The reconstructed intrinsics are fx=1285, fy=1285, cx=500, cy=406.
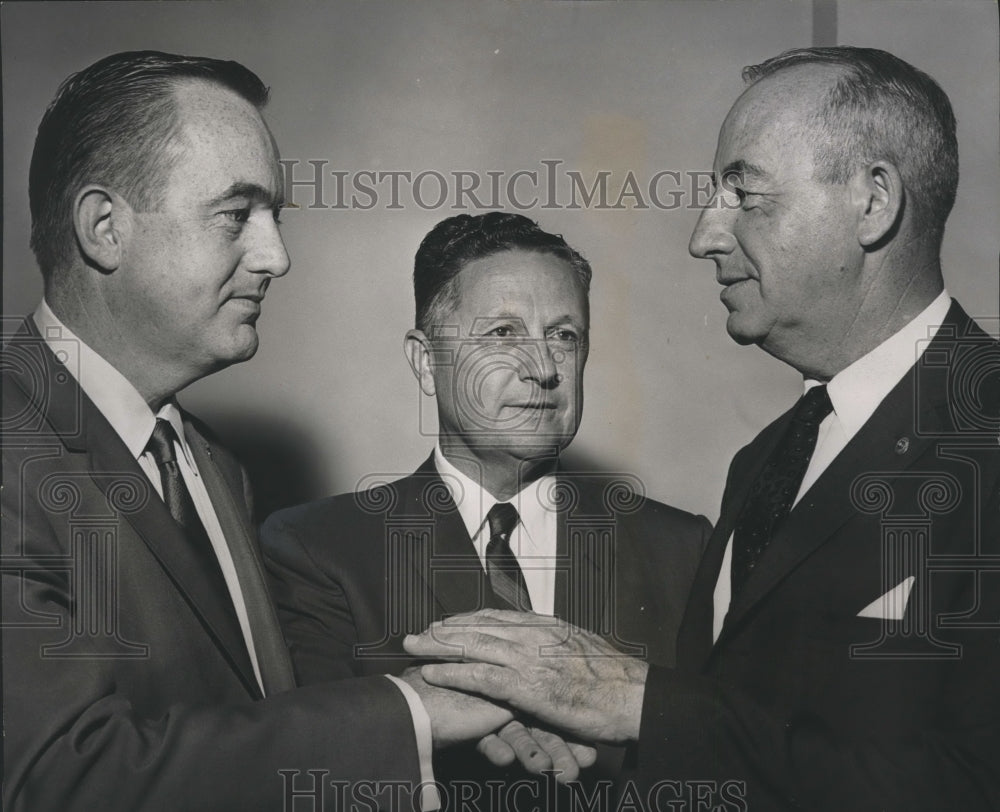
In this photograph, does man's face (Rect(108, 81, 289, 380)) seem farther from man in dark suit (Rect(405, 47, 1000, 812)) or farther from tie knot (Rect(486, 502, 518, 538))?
man in dark suit (Rect(405, 47, 1000, 812))

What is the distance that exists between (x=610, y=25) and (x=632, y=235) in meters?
0.52

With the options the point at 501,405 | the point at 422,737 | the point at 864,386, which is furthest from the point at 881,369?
the point at 422,737

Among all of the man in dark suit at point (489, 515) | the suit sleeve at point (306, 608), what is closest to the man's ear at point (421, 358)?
the man in dark suit at point (489, 515)

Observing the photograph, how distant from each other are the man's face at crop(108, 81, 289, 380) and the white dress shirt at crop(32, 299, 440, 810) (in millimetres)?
95

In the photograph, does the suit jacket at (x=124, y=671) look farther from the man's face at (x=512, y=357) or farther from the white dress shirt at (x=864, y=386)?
the white dress shirt at (x=864, y=386)

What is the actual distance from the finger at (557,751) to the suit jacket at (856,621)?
16 cm

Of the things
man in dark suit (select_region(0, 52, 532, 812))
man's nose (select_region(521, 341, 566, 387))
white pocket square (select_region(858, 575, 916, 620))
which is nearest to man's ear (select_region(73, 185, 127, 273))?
man in dark suit (select_region(0, 52, 532, 812))

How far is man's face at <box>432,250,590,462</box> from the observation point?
297cm

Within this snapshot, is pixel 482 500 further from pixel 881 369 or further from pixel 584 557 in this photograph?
pixel 881 369

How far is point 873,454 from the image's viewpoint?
2.85m

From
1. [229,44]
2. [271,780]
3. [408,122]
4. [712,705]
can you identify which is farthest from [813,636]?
[229,44]

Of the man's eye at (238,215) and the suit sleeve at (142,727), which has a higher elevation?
the man's eye at (238,215)

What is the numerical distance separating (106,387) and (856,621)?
174 cm

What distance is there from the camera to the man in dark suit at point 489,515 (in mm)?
2943
